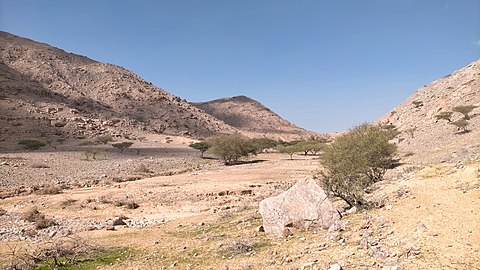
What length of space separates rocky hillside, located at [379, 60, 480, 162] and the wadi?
229mm

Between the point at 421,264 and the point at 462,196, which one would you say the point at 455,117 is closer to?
the point at 462,196

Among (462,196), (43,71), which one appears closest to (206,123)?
(43,71)

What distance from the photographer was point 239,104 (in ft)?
447

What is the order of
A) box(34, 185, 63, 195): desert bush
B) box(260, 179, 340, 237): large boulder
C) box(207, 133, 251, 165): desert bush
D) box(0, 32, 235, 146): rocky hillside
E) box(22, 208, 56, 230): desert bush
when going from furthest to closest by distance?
box(0, 32, 235, 146): rocky hillside, box(207, 133, 251, 165): desert bush, box(34, 185, 63, 195): desert bush, box(22, 208, 56, 230): desert bush, box(260, 179, 340, 237): large boulder

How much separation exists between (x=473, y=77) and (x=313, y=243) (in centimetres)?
5078

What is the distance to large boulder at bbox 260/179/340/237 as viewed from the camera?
9312mm

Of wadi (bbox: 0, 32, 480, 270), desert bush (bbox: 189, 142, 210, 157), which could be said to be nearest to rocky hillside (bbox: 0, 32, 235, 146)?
wadi (bbox: 0, 32, 480, 270)

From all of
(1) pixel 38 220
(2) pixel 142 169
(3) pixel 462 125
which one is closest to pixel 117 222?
(1) pixel 38 220

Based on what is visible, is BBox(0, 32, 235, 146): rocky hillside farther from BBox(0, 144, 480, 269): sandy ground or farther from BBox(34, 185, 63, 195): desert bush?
BBox(0, 144, 480, 269): sandy ground

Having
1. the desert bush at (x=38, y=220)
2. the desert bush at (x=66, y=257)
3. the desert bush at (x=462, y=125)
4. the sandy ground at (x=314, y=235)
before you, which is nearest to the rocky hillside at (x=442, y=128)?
the desert bush at (x=462, y=125)

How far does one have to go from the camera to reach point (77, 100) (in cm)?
7612

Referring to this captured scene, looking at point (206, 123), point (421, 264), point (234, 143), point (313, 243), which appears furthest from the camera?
point (206, 123)

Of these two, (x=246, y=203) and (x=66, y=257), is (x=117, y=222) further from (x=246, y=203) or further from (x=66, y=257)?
(x=246, y=203)

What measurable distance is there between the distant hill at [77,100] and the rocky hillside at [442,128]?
1838 inches
